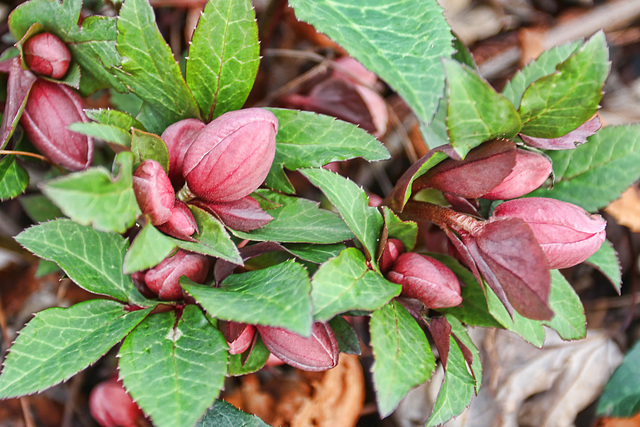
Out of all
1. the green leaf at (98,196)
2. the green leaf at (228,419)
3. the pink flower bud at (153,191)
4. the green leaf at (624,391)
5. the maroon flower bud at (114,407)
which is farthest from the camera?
the green leaf at (624,391)

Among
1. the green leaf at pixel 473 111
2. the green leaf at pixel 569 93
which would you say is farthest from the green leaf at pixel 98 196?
the green leaf at pixel 569 93

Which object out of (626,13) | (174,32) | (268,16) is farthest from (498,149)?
(626,13)

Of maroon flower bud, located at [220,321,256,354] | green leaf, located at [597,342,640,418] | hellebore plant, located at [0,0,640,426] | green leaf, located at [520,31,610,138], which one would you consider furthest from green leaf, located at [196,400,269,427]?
green leaf, located at [597,342,640,418]

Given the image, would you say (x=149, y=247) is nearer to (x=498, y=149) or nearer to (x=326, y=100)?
(x=498, y=149)

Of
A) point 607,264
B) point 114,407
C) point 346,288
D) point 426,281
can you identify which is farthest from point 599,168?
point 114,407

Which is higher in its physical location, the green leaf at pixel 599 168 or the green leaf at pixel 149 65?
the green leaf at pixel 149 65

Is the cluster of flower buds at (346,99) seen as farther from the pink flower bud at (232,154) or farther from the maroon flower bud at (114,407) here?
the maroon flower bud at (114,407)
